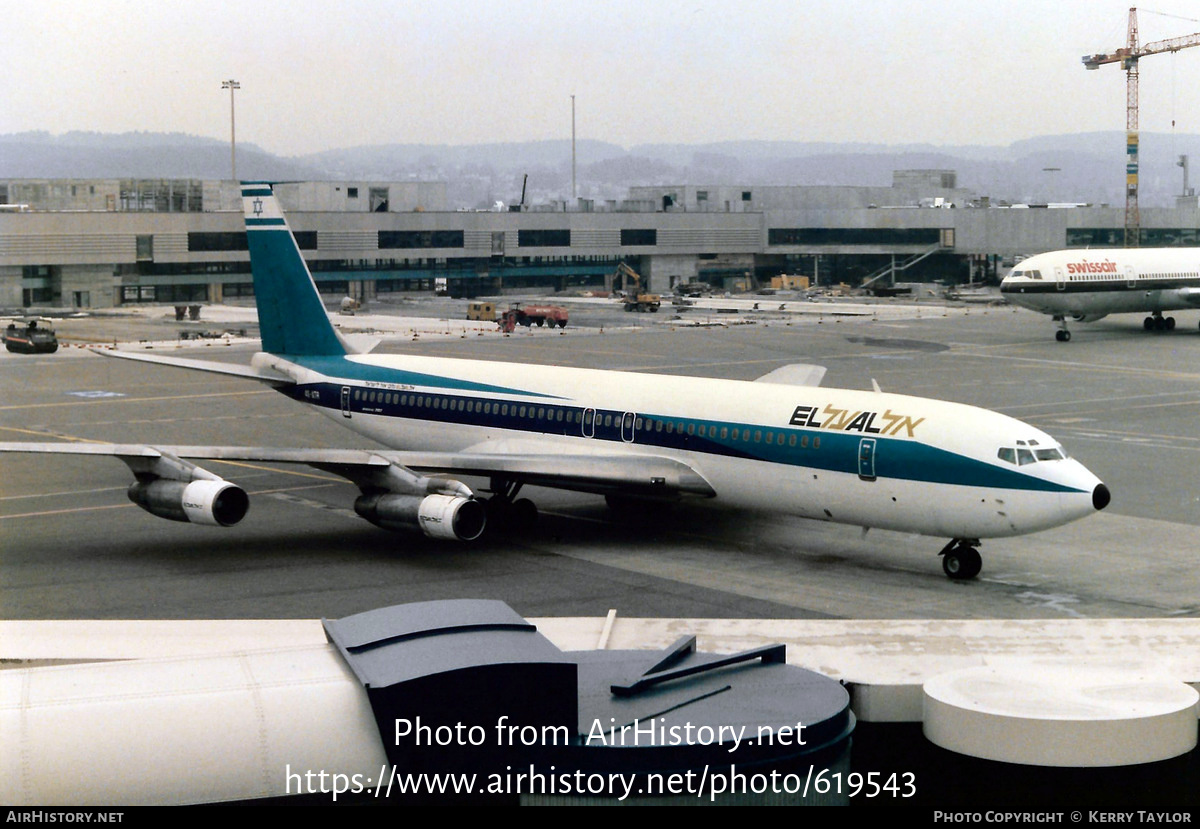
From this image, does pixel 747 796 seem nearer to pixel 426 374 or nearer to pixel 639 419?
pixel 639 419

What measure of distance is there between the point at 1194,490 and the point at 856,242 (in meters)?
150

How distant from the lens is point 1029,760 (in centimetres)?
1356

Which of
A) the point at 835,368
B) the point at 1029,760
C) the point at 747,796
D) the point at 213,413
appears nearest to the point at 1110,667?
the point at 1029,760

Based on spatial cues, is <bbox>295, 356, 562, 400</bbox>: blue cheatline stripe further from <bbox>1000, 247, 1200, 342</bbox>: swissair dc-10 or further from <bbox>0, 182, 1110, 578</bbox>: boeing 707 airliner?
<bbox>1000, 247, 1200, 342</bbox>: swissair dc-10

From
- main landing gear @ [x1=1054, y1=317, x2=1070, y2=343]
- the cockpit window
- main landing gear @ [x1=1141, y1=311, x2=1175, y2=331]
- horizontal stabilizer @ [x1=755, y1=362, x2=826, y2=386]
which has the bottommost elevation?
the cockpit window

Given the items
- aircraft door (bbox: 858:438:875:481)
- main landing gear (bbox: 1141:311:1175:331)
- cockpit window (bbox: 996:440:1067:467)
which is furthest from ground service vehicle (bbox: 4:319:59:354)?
main landing gear (bbox: 1141:311:1175:331)

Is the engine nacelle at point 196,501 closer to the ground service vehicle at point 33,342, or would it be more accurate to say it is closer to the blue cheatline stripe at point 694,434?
the blue cheatline stripe at point 694,434

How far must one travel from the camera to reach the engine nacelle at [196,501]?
34781 millimetres

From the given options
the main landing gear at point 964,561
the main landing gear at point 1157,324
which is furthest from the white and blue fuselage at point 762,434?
the main landing gear at point 1157,324

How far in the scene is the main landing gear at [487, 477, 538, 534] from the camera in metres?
39.8

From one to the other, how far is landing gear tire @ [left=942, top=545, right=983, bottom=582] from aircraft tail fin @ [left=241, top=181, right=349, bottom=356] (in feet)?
74.3

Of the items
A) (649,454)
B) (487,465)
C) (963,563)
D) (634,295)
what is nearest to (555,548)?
(487,465)

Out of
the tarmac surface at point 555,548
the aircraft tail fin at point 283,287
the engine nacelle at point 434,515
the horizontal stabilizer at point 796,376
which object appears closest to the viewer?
the tarmac surface at point 555,548

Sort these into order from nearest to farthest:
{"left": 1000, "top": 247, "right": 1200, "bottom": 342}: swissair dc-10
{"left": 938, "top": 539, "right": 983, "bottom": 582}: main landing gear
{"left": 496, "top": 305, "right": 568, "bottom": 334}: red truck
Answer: {"left": 938, "top": 539, "right": 983, "bottom": 582}: main landing gear < {"left": 1000, "top": 247, "right": 1200, "bottom": 342}: swissair dc-10 < {"left": 496, "top": 305, "right": 568, "bottom": 334}: red truck
